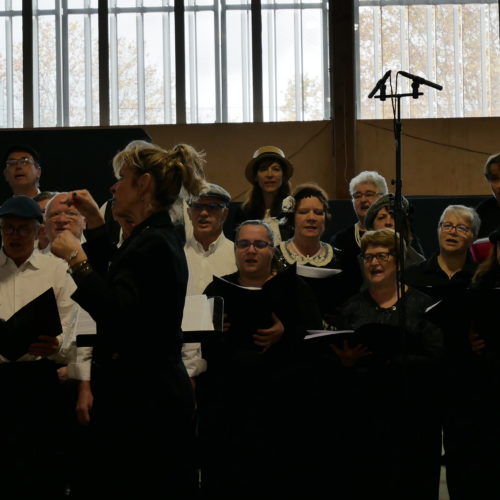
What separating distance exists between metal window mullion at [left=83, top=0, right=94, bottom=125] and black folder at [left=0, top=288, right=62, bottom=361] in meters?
5.58

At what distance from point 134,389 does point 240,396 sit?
1479 millimetres

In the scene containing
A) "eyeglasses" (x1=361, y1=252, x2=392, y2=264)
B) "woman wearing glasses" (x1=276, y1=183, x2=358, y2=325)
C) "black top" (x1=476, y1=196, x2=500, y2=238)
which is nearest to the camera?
"eyeglasses" (x1=361, y1=252, x2=392, y2=264)

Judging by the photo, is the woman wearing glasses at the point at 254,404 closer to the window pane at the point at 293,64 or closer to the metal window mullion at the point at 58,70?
the window pane at the point at 293,64

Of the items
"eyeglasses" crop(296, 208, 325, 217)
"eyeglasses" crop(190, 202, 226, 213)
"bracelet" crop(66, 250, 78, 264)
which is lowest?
"bracelet" crop(66, 250, 78, 264)

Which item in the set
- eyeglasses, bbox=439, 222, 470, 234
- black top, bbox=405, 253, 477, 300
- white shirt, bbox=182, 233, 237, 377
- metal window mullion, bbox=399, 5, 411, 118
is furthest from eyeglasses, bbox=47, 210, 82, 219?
metal window mullion, bbox=399, 5, 411, 118

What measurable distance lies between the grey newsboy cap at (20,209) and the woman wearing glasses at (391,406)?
1.35 meters

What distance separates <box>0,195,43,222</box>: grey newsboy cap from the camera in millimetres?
3545

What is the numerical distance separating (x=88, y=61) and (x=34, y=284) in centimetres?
531

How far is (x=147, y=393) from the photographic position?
2.15 metres

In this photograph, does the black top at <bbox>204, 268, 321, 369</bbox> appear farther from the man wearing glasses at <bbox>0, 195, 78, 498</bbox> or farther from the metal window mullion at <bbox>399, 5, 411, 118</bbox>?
the metal window mullion at <bbox>399, 5, 411, 118</bbox>

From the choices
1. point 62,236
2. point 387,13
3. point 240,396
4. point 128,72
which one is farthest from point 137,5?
point 62,236

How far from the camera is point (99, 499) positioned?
2166 millimetres

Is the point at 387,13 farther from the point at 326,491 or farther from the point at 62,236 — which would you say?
the point at 62,236

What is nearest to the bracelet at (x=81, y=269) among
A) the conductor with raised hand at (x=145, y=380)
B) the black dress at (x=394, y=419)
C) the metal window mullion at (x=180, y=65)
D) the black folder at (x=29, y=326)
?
the conductor with raised hand at (x=145, y=380)
